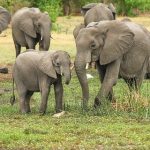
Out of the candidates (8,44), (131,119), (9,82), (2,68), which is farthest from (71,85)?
(8,44)

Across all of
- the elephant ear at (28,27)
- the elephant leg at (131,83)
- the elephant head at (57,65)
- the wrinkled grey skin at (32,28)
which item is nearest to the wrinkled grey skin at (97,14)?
the wrinkled grey skin at (32,28)

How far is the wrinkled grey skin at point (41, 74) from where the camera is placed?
11648 millimetres

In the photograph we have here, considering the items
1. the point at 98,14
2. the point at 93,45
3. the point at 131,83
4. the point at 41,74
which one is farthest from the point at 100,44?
the point at 98,14

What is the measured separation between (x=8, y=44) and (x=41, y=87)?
16865 millimetres

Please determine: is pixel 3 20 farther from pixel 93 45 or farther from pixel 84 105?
pixel 84 105

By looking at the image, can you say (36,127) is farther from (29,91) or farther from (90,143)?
(29,91)

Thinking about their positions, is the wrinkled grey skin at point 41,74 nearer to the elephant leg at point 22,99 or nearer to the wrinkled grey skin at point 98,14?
the elephant leg at point 22,99

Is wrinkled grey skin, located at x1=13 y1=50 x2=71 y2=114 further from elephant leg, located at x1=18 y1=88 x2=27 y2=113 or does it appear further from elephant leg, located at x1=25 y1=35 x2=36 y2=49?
elephant leg, located at x1=25 y1=35 x2=36 y2=49

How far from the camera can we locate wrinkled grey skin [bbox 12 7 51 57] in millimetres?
17969

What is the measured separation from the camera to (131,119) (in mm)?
10969

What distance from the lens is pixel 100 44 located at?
11969mm

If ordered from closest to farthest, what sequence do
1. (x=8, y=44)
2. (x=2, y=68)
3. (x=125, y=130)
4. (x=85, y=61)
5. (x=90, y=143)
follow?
(x=90, y=143), (x=125, y=130), (x=85, y=61), (x=2, y=68), (x=8, y=44)

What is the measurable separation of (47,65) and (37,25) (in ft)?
21.6

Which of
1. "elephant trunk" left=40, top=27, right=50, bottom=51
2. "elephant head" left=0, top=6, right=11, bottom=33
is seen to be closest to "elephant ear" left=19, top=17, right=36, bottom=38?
"elephant trunk" left=40, top=27, right=50, bottom=51
